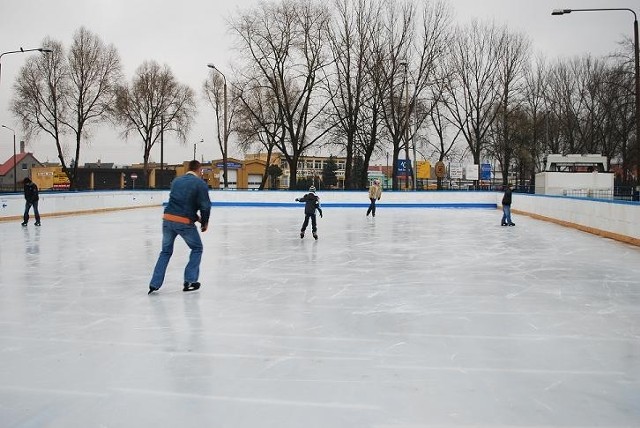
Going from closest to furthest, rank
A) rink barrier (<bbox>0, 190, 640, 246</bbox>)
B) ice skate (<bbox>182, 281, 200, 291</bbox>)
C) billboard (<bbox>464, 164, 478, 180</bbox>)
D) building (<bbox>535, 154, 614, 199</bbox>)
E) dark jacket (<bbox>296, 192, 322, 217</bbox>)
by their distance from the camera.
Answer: ice skate (<bbox>182, 281, 200, 291</bbox>) → dark jacket (<bbox>296, 192, 322, 217</bbox>) → rink barrier (<bbox>0, 190, 640, 246</bbox>) → building (<bbox>535, 154, 614, 199</bbox>) → billboard (<bbox>464, 164, 478, 180</bbox>)

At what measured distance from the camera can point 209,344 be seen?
17.1 feet

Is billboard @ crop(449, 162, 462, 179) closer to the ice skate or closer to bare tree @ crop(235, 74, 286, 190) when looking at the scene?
bare tree @ crop(235, 74, 286, 190)

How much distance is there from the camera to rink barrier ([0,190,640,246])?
16.2m

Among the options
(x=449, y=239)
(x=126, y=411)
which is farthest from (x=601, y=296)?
(x=449, y=239)

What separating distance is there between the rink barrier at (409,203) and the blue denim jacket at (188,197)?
37.1ft

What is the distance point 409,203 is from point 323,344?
3128cm

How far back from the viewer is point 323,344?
17.1 feet

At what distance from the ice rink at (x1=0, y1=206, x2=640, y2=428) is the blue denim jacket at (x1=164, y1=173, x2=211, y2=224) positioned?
1.07 meters

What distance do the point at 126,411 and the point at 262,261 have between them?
7365mm

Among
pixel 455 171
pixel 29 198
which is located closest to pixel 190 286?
pixel 29 198

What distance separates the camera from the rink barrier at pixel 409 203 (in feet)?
53.0

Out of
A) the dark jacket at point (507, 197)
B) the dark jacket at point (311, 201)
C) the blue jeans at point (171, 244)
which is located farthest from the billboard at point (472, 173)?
the blue jeans at point (171, 244)

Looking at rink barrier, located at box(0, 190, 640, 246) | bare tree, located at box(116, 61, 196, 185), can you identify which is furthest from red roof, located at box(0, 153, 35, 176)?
rink barrier, located at box(0, 190, 640, 246)

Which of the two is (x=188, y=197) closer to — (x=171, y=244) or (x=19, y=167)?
(x=171, y=244)
